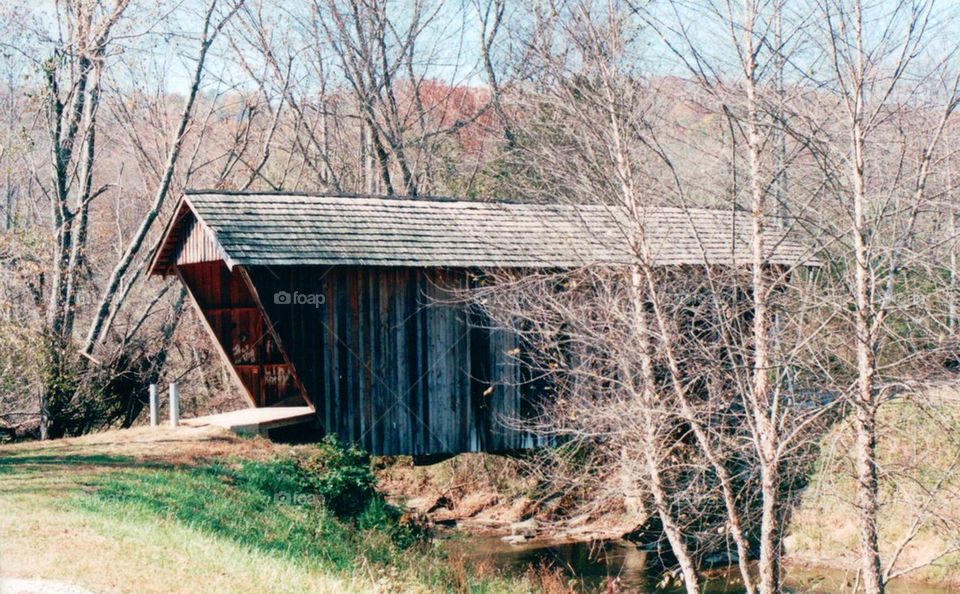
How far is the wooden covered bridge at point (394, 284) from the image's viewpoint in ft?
41.7

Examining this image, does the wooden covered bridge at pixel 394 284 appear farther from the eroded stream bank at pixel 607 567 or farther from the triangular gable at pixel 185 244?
the eroded stream bank at pixel 607 567

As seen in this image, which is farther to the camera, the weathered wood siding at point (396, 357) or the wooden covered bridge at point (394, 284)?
the weathered wood siding at point (396, 357)

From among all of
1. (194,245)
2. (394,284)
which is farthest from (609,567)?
(194,245)

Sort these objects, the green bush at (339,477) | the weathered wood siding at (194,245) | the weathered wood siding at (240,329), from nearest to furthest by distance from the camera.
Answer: the green bush at (339,477) < the weathered wood siding at (194,245) < the weathered wood siding at (240,329)

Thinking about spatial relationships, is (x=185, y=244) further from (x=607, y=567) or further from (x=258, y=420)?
(x=607, y=567)

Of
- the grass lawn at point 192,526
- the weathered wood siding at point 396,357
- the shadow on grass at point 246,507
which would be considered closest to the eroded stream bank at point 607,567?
the weathered wood siding at point 396,357

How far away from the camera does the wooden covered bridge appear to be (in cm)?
1272

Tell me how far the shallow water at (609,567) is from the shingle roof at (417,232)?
461 cm

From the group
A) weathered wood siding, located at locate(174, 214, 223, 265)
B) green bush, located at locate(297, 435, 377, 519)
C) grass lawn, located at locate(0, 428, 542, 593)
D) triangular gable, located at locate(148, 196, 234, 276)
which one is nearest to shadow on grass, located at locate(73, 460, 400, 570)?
grass lawn, located at locate(0, 428, 542, 593)

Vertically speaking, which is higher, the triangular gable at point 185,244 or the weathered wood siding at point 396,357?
the triangular gable at point 185,244

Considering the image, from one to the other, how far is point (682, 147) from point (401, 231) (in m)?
4.97

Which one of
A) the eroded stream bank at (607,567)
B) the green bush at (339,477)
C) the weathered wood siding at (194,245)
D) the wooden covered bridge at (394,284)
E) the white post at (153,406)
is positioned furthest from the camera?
the white post at (153,406)

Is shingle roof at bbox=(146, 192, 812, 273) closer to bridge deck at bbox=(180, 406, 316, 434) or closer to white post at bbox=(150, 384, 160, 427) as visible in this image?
white post at bbox=(150, 384, 160, 427)

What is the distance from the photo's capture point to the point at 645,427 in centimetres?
1023
